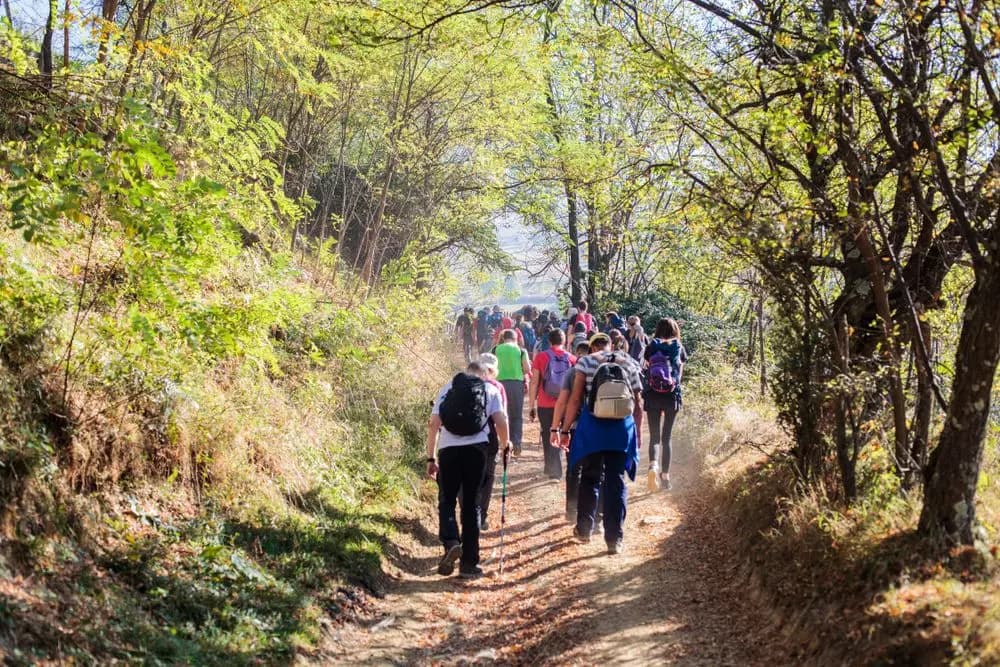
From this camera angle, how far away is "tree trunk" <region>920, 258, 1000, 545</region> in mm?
4641

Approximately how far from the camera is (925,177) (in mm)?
5617

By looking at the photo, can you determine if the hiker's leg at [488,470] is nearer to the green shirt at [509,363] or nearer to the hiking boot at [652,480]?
the hiking boot at [652,480]

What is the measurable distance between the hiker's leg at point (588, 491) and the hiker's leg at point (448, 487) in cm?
133

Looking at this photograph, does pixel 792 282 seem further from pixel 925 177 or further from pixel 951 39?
pixel 951 39

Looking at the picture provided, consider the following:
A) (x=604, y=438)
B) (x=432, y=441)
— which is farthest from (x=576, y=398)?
(x=432, y=441)

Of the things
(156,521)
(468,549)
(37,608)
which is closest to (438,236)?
(468,549)

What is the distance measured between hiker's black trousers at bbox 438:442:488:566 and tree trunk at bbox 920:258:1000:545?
3.93 m

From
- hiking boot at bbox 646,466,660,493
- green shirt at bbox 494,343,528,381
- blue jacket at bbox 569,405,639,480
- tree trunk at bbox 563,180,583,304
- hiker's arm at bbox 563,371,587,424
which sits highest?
tree trunk at bbox 563,180,583,304

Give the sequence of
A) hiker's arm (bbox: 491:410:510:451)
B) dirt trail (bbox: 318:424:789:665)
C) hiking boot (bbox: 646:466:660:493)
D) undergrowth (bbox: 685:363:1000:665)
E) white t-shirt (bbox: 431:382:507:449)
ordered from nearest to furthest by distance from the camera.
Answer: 1. undergrowth (bbox: 685:363:1000:665)
2. dirt trail (bbox: 318:424:789:665)
3. white t-shirt (bbox: 431:382:507:449)
4. hiker's arm (bbox: 491:410:510:451)
5. hiking boot (bbox: 646:466:660:493)

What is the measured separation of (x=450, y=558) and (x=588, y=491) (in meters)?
1.58

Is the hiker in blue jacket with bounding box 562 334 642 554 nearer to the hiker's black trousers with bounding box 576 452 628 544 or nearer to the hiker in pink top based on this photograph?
the hiker's black trousers with bounding box 576 452 628 544

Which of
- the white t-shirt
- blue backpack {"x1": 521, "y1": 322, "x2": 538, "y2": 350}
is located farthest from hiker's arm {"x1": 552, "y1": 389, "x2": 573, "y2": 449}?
blue backpack {"x1": 521, "y1": 322, "x2": 538, "y2": 350}

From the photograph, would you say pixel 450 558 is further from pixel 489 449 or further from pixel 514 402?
pixel 514 402

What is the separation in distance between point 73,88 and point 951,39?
593 cm
